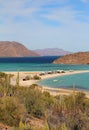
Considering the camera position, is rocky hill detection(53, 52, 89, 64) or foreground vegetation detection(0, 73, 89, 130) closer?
foreground vegetation detection(0, 73, 89, 130)

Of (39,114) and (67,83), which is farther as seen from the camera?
(67,83)

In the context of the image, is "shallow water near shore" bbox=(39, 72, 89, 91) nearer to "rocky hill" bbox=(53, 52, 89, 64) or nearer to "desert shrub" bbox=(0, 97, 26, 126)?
"desert shrub" bbox=(0, 97, 26, 126)

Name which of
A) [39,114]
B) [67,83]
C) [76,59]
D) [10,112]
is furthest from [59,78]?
[76,59]

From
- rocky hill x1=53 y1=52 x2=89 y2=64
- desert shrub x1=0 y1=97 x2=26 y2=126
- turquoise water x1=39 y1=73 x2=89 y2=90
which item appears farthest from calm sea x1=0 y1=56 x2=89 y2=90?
desert shrub x1=0 y1=97 x2=26 y2=126

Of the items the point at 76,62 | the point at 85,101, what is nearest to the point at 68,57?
the point at 76,62

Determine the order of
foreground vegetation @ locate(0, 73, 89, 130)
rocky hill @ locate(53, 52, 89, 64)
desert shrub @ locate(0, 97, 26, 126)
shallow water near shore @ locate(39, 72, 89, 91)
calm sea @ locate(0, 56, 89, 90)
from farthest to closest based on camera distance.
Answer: rocky hill @ locate(53, 52, 89, 64)
calm sea @ locate(0, 56, 89, 90)
shallow water near shore @ locate(39, 72, 89, 91)
desert shrub @ locate(0, 97, 26, 126)
foreground vegetation @ locate(0, 73, 89, 130)

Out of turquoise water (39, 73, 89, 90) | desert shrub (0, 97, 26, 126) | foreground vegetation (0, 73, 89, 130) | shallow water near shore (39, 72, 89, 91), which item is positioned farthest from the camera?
turquoise water (39, 73, 89, 90)

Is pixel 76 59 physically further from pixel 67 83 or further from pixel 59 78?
pixel 67 83

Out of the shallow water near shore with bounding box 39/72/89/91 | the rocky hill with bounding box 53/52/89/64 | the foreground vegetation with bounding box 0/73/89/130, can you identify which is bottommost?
the shallow water near shore with bounding box 39/72/89/91

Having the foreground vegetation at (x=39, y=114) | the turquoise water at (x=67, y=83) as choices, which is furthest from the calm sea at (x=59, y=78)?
the foreground vegetation at (x=39, y=114)

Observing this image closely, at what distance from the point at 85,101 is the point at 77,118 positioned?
5036mm

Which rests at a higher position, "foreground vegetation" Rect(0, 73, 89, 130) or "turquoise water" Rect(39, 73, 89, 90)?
"foreground vegetation" Rect(0, 73, 89, 130)

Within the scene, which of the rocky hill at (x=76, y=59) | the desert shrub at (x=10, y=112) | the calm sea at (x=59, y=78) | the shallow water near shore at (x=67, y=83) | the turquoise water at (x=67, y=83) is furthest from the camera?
the rocky hill at (x=76, y=59)

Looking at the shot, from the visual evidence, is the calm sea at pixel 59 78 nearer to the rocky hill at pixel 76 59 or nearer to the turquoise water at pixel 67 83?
the turquoise water at pixel 67 83
